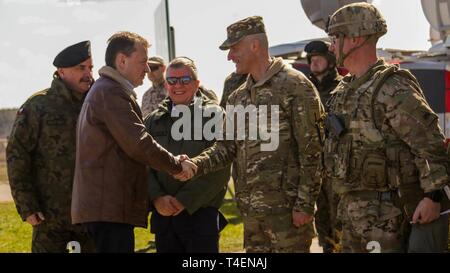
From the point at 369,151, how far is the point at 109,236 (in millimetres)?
1732

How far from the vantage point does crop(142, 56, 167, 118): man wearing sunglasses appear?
8344 mm

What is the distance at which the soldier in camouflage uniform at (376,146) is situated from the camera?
4.32 m

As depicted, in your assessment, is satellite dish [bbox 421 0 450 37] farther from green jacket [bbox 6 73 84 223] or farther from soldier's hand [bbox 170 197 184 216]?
green jacket [bbox 6 73 84 223]

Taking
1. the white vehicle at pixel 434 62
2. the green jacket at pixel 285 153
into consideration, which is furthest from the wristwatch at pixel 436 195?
the white vehicle at pixel 434 62

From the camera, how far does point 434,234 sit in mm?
4348

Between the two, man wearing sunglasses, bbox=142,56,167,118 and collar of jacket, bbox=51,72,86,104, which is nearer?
collar of jacket, bbox=51,72,86,104

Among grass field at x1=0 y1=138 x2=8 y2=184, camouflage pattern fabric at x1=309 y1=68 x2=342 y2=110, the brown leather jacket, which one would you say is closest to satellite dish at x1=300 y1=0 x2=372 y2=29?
camouflage pattern fabric at x1=309 y1=68 x2=342 y2=110

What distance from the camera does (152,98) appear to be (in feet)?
27.5

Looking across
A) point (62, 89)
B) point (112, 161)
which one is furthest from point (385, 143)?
point (62, 89)

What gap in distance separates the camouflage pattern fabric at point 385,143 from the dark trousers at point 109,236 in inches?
54.8

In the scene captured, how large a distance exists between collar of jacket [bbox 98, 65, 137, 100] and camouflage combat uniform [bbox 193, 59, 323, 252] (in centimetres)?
80

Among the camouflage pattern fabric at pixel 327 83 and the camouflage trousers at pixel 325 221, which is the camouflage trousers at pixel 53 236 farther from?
the camouflage pattern fabric at pixel 327 83

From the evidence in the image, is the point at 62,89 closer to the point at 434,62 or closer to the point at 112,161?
the point at 112,161
